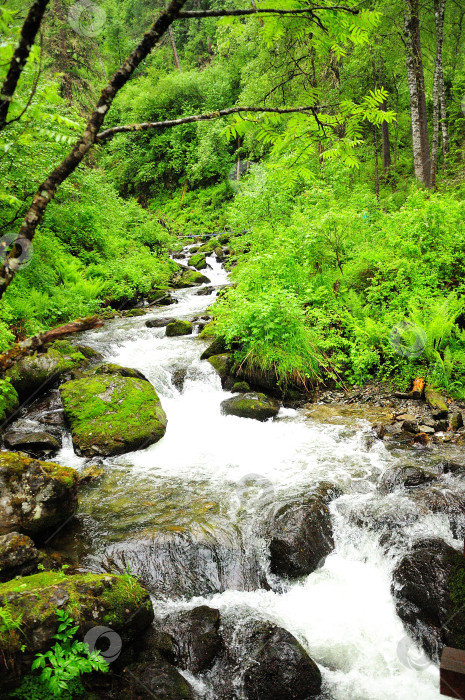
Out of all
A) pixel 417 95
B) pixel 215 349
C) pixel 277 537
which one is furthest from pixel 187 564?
pixel 417 95

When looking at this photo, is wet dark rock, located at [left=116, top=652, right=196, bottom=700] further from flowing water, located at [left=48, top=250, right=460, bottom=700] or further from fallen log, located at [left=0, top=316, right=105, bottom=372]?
fallen log, located at [left=0, top=316, right=105, bottom=372]

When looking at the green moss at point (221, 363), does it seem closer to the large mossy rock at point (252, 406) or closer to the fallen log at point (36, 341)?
the large mossy rock at point (252, 406)

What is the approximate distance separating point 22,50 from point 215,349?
910 centimetres

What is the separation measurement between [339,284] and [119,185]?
109ft

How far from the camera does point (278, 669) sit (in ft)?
12.0

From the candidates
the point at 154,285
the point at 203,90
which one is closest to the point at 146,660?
the point at 154,285

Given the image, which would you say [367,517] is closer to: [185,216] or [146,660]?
[146,660]

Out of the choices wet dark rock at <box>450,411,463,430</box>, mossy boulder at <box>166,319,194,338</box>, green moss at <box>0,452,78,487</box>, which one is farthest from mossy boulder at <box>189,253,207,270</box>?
green moss at <box>0,452,78,487</box>

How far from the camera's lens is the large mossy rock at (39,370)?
8.38 m

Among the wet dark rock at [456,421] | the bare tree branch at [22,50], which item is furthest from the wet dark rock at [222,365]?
the bare tree branch at [22,50]

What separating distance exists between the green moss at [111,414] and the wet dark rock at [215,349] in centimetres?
222

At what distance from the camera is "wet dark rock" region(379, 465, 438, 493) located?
18.7 ft

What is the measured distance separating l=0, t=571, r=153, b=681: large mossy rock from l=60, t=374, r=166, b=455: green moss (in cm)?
357

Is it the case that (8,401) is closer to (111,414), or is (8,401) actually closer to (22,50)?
(111,414)
